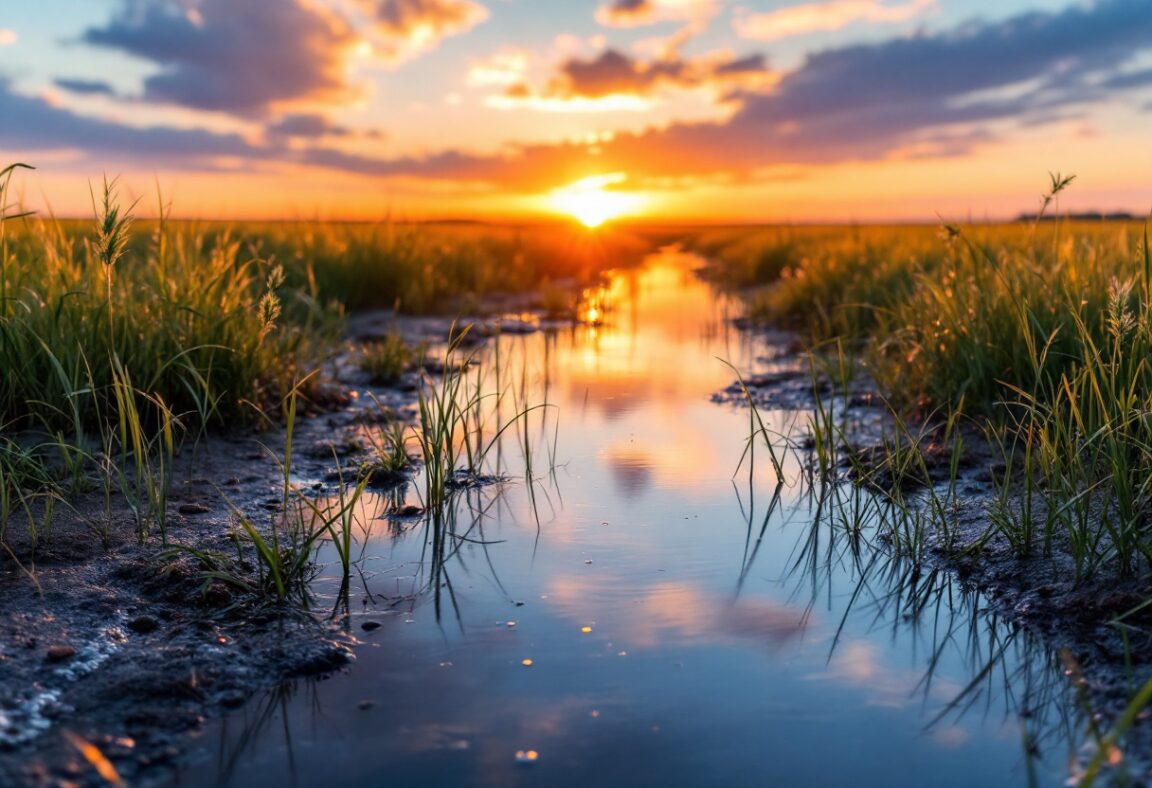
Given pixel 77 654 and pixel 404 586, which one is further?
pixel 404 586

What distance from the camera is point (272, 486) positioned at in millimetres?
3721

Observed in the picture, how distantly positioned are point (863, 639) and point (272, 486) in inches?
94.6

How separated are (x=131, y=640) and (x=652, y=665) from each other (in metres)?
1.37

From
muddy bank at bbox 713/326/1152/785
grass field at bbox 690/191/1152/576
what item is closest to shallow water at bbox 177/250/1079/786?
muddy bank at bbox 713/326/1152/785

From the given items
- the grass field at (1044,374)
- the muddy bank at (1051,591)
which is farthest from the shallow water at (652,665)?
the grass field at (1044,374)

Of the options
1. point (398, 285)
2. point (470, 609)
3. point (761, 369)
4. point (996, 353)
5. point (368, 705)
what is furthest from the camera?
point (398, 285)

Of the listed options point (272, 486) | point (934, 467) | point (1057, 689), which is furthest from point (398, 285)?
point (1057, 689)

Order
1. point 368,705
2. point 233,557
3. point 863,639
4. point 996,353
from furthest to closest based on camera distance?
point 996,353
point 233,557
point 863,639
point 368,705

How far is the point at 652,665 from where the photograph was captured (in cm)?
231

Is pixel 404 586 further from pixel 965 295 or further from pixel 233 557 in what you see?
pixel 965 295

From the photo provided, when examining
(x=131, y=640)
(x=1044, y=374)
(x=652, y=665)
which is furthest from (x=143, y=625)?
(x=1044, y=374)

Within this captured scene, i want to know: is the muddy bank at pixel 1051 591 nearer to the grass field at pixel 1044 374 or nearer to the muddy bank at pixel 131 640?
the grass field at pixel 1044 374

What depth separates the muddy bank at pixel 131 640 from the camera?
1940 millimetres

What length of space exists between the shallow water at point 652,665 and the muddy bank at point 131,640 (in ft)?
0.36
